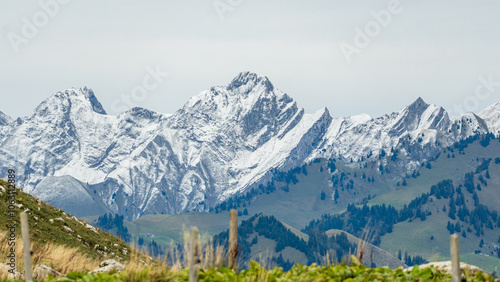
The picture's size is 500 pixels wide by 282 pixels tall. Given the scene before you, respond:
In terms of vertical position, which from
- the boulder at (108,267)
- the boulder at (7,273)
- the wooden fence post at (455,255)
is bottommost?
the boulder at (7,273)

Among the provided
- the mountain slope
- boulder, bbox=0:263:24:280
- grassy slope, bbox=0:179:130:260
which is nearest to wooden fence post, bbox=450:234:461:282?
boulder, bbox=0:263:24:280

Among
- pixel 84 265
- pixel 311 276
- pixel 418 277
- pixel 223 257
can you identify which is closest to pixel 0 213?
pixel 84 265

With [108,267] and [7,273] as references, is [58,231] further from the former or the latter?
[108,267]

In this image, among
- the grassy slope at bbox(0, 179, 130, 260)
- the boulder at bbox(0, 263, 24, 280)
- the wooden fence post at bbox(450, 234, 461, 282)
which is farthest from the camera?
the grassy slope at bbox(0, 179, 130, 260)

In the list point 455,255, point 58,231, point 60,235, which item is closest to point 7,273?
point 60,235

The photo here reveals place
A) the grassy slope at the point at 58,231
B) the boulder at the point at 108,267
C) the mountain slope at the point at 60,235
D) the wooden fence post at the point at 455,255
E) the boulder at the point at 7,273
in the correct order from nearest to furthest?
the wooden fence post at the point at 455,255 → the boulder at the point at 108,267 → the boulder at the point at 7,273 → the mountain slope at the point at 60,235 → the grassy slope at the point at 58,231

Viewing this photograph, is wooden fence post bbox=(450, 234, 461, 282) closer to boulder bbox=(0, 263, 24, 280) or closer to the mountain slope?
boulder bbox=(0, 263, 24, 280)

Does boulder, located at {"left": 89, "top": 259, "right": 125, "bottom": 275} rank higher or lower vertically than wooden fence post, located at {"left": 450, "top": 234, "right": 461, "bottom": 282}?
lower

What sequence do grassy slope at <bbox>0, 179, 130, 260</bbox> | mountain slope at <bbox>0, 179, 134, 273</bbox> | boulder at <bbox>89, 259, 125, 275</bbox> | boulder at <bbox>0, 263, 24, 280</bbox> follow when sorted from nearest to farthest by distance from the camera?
boulder at <bbox>89, 259, 125, 275</bbox>, boulder at <bbox>0, 263, 24, 280</bbox>, mountain slope at <bbox>0, 179, 134, 273</bbox>, grassy slope at <bbox>0, 179, 130, 260</bbox>

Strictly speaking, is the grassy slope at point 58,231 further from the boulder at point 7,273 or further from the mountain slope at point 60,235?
the boulder at point 7,273

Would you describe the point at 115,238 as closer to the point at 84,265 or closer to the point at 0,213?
the point at 0,213

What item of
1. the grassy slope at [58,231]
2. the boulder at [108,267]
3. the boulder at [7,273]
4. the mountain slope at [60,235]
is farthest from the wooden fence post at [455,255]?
the grassy slope at [58,231]

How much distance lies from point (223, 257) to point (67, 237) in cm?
1991

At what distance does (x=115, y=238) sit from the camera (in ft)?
155
